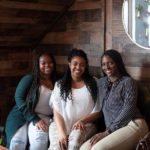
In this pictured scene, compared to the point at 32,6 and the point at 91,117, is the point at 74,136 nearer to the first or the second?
the point at 91,117

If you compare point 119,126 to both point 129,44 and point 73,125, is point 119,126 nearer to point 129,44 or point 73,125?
point 73,125

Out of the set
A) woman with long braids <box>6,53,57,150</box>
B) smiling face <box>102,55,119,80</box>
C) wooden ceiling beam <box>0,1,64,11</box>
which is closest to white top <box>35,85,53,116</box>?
woman with long braids <box>6,53,57,150</box>

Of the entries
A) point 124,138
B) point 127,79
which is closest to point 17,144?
point 124,138

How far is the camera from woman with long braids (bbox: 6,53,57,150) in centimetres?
333

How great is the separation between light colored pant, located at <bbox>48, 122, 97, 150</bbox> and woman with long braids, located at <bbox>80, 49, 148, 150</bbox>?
0.07m

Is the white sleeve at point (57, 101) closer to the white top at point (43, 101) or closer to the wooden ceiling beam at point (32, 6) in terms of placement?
the white top at point (43, 101)

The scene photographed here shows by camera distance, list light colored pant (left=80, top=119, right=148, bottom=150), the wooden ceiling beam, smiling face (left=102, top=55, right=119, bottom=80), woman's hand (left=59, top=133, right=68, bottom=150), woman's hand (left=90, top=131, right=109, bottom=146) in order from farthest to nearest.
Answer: the wooden ceiling beam → smiling face (left=102, top=55, right=119, bottom=80) → woman's hand (left=59, top=133, right=68, bottom=150) → woman's hand (left=90, top=131, right=109, bottom=146) → light colored pant (left=80, top=119, right=148, bottom=150)

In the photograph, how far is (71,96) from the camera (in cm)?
331

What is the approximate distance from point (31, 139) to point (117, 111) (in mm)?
781

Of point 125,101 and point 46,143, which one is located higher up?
point 125,101

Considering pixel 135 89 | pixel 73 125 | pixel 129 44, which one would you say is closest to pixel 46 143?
pixel 73 125

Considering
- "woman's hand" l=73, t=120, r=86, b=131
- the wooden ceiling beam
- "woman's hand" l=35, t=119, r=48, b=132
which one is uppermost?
the wooden ceiling beam

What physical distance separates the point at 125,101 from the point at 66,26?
136cm

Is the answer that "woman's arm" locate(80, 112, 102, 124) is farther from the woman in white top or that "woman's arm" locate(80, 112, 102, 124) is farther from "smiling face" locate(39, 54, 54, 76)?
"smiling face" locate(39, 54, 54, 76)
